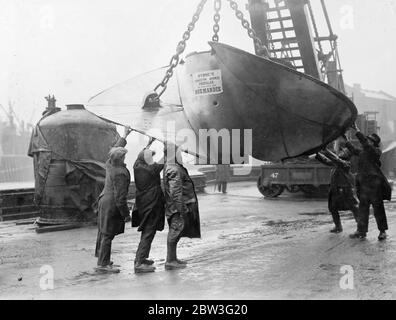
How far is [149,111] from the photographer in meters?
6.37

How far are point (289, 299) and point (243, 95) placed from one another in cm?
254

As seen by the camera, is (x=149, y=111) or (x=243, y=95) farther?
(x=149, y=111)

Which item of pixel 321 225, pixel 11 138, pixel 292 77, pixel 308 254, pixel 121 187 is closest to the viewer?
pixel 292 77

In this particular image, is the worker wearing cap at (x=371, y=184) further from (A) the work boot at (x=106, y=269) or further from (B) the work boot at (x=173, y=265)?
(A) the work boot at (x=106, y=269)

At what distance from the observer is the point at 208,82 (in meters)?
5.99

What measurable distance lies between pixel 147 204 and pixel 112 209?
1.40ft

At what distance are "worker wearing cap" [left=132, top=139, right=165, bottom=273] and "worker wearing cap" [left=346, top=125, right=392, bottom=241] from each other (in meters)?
3.27

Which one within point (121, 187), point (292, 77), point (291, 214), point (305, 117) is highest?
point (292, 77)

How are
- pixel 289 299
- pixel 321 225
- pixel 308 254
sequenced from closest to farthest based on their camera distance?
pixel 289 299 < pixel 308 254 < pixel 321 225

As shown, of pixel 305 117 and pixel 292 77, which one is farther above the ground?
pixel 292 77

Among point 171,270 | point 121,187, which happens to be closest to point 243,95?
point 121,187

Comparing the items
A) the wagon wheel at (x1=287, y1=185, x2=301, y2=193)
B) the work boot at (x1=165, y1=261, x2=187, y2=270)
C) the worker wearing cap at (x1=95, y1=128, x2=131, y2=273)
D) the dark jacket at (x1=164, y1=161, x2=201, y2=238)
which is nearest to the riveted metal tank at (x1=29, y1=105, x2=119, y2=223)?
the worker wearing cap at (x1=95, y1=128, x2=131, y2=273)

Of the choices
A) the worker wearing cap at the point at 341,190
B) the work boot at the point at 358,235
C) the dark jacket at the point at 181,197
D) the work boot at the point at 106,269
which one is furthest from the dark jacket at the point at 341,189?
the work boot at the point at 106,269

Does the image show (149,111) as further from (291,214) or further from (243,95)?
(291,214)
